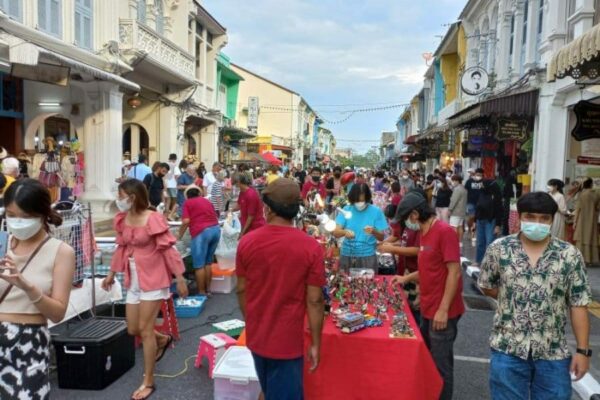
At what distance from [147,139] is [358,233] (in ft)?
54.3

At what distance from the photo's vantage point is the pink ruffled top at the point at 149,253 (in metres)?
4.27

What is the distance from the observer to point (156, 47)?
51.6ft

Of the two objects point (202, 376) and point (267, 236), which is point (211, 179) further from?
point (267, 236)

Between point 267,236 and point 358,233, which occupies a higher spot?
point 267,236

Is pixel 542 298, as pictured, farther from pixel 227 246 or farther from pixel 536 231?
pixel 227 246

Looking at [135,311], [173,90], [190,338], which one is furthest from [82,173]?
[135,311]

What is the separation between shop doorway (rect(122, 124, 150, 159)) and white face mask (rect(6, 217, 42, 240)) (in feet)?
56.9

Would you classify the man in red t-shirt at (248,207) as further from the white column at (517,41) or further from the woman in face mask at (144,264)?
the white column at (517,41)

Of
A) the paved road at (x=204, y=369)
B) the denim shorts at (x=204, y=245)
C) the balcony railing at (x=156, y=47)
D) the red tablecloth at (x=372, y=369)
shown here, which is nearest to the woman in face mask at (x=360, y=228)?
the paved road at (x=204, y=369)

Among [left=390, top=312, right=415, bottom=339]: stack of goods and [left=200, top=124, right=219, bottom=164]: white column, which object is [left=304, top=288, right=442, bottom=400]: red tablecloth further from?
[left=200, top=124, right=219, bottom=164]: white column

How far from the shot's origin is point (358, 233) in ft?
17.8

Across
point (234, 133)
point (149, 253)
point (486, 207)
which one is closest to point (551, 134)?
point (486, 207)

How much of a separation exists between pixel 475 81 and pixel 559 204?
7.29 m

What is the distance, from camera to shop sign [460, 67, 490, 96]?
15461 mm
